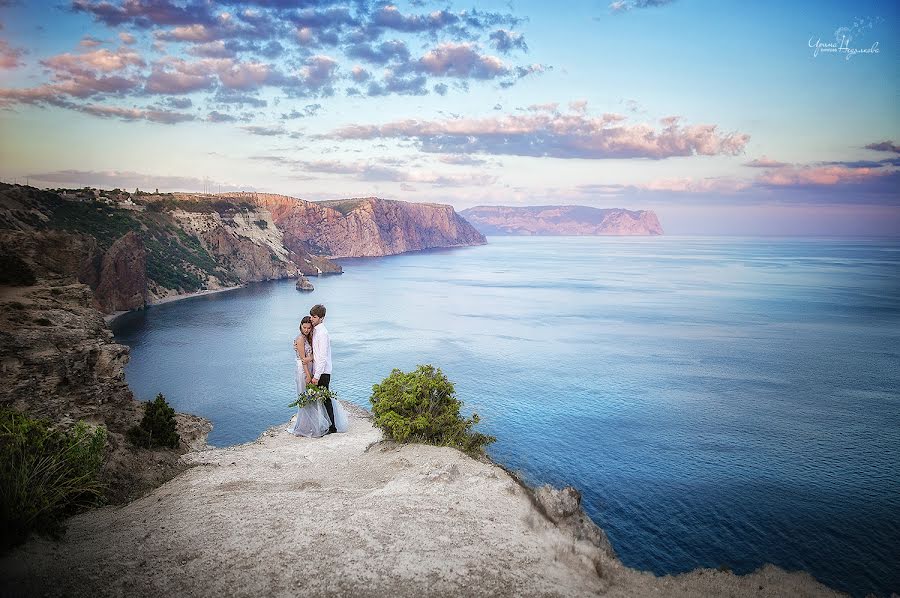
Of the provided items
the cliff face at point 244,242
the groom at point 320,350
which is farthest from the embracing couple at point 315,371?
the cliff face at point 244,242

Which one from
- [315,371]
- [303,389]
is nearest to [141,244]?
[303,389]

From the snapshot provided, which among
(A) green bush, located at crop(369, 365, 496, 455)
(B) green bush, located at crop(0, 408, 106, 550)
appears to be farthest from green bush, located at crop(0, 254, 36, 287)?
(A) green bush, located at crop(369, 365, 496, 455)

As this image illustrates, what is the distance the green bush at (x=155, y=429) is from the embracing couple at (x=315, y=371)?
5.60m

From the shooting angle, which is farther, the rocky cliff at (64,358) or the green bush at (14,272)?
the green bush at (14,272)

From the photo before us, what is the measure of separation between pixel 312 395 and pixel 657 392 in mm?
27858

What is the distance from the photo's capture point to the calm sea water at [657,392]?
20172 mm

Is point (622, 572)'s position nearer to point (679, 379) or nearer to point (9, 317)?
point (9, 317)

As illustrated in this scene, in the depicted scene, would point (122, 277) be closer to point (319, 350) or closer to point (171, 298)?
point (171, 298)

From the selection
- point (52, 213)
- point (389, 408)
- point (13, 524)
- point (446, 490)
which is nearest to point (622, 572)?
point (446, 490)

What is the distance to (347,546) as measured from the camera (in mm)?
9930

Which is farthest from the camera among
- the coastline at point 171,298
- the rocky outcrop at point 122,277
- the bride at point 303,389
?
the rocky outcrop at point 122,277

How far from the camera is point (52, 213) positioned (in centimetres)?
7944

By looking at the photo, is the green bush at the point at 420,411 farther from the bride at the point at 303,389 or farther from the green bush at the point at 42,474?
the green bush at the point at 42,474

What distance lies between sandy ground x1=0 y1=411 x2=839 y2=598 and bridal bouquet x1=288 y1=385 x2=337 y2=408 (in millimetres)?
3458
